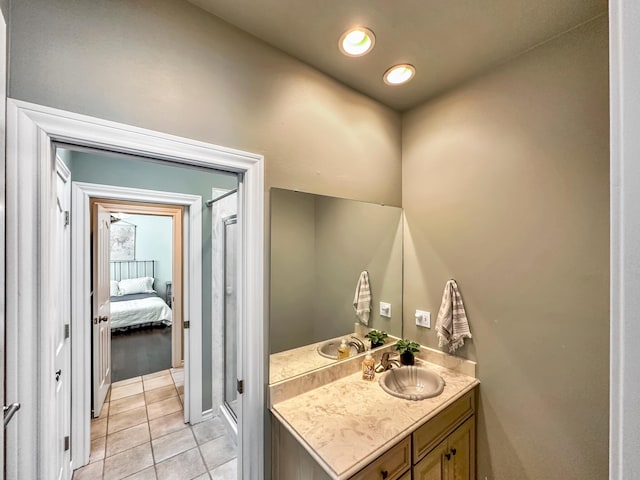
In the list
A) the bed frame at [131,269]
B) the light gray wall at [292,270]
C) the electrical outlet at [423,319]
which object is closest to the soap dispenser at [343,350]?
the light gray wall at [292,270]

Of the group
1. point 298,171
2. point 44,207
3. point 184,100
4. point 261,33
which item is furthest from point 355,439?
point 261,33

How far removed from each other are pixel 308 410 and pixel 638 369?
128 cm

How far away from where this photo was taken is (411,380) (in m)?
1.77

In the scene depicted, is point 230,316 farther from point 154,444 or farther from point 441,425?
point 441,425

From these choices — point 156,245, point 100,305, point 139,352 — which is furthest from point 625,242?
point 156,245

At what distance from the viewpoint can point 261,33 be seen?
4.47 feet

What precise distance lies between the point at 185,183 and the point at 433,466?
9.11ft

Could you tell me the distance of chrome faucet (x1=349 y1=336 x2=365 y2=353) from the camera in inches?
72.7

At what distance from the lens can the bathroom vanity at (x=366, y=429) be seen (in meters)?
1.09

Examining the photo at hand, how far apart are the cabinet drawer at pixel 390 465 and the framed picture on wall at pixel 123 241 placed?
24.8ft

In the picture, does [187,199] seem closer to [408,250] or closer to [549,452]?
[408,250]

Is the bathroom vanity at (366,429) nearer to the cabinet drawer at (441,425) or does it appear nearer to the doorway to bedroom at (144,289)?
the cabinet drawer at (441,425)

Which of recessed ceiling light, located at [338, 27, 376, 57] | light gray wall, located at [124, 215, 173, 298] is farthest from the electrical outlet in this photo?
light gray wall, located at [124, 215, 173, 298]

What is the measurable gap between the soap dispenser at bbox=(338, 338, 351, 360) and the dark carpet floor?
10.3ft
